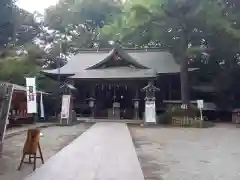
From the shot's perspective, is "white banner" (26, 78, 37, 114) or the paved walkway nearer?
the paved walkway

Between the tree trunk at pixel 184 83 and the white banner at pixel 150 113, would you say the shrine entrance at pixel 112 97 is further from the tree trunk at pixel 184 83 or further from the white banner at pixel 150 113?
the white banner at pixel 150 113

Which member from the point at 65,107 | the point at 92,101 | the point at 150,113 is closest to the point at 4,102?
the point at 65,107

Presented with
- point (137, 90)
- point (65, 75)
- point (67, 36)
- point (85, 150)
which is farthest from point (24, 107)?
point (67, 36)

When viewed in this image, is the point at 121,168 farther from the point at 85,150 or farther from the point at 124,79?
the point at 124,79

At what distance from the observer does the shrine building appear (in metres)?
28.0

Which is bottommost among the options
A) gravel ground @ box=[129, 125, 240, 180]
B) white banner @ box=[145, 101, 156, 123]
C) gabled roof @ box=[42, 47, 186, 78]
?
gravel ground @ box=[129, 125, 240, 180]

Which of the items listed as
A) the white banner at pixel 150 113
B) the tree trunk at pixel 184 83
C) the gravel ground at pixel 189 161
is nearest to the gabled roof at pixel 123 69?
the tree trunk at pixel 184 83

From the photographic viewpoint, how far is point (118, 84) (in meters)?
28.6

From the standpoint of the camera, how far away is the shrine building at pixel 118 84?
28.0 m

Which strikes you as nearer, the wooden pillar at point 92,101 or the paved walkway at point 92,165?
the paved walkway at point 92,165

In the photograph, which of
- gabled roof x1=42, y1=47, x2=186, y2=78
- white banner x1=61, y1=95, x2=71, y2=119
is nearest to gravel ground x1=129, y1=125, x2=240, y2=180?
white banner x1=61, y1=95, x2=71, y2=119

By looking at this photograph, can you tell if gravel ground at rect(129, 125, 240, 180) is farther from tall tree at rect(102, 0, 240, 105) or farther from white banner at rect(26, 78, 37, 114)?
tall tree at rect(102, 0, 240, 105)

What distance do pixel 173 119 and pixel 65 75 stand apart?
37.2 ft

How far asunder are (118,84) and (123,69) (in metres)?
1.59
